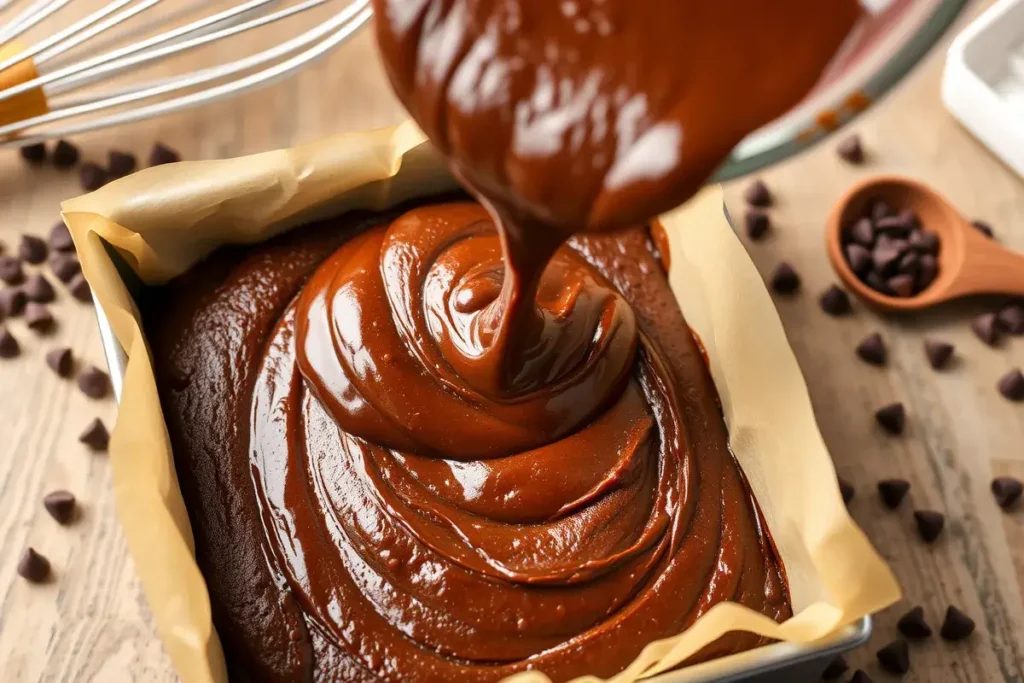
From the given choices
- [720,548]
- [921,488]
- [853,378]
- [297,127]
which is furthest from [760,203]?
[297,127]

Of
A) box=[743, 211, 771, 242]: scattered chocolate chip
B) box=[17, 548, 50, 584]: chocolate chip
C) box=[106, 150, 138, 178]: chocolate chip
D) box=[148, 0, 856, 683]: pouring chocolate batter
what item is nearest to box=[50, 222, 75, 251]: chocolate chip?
box=[106, 150, 138, 178]: chocolate chip

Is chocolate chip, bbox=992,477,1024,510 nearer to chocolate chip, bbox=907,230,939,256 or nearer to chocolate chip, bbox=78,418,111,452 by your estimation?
chocolate chip, bbox=907,230,939,256

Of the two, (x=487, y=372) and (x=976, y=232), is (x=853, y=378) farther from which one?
(x=487, y=372)

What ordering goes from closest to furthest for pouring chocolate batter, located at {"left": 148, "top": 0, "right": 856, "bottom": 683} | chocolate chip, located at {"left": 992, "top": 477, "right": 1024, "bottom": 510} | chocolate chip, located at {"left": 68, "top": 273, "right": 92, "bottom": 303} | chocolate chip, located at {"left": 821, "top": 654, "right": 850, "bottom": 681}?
1. pouring chocolate batter, located at {"left": 148, "top": 0, "right": 856, "bottom": 683}
2. chocolate chip, located at {"left": 821, "top": 654, "right": 850, "bottom": 681}
3. chocolate chip, located at {"left": 992, "top": 477, "right": 1024, "bottom": 510}
4. chocolate chip, located at {"left": 68, "top": 273, "right": 92, "bottom": 303}

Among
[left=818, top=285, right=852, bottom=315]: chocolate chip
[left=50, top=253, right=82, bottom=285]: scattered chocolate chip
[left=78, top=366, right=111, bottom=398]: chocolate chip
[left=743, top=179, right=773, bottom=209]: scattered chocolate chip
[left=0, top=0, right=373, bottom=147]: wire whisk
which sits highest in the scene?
[left=0, top=0, right=373, bottom=147]: wire whisk

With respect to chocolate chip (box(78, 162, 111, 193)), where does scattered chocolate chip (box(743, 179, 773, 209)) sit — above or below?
below

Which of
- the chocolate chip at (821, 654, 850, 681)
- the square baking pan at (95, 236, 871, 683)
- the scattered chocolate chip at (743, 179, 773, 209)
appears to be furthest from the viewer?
the scattered chocolate chip at (743, 179, 773, 209)

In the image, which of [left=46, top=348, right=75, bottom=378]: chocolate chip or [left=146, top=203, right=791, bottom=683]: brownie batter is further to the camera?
[left=46, top=348, right=75, bottom=378]: chocolate chip
